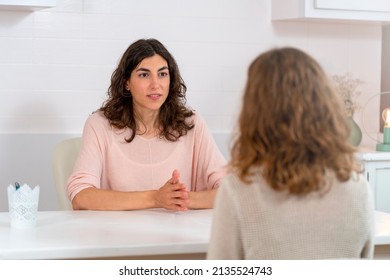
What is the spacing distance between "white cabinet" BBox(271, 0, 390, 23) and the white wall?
103 millimetres

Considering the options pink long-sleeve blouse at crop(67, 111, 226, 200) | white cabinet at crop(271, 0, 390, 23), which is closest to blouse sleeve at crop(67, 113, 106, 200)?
pink long-sleeve blouse at crop(67, 111, 226, 200)

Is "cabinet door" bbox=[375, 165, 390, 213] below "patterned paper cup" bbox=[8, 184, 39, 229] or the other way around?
below

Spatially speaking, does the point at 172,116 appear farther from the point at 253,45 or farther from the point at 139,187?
the point at 253,45

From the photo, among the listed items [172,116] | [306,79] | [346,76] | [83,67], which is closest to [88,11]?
[83,67]

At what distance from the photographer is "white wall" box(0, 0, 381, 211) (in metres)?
3.41

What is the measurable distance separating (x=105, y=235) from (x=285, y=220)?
2.10ft

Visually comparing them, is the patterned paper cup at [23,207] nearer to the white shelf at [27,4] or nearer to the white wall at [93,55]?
the white shelf at [27,4]

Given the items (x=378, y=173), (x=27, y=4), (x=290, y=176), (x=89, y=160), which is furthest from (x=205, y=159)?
(x=290, y=176)

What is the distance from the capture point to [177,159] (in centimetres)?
269

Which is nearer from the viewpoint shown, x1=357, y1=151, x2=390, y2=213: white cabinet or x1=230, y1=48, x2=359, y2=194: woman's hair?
x1=230, y1=48, x2=359, y2=194: woman's hair

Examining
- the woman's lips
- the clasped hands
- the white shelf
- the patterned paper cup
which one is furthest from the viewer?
the white shelf

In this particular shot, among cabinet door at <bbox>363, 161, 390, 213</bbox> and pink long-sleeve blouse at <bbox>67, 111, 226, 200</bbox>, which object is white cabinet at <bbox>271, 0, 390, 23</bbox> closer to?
cabinet door at <bbox>363, 161, 390, 213</bbox>

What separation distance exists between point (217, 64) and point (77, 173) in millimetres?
1325

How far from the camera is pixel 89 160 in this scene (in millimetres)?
2568
